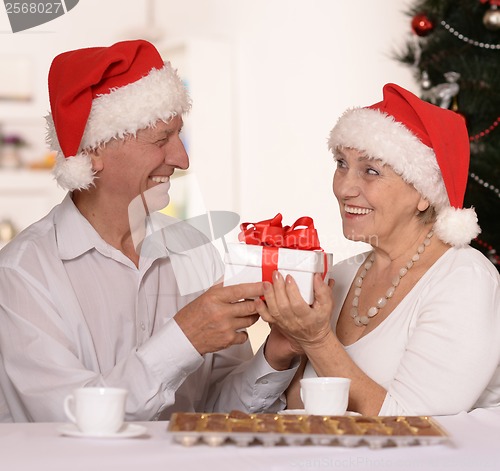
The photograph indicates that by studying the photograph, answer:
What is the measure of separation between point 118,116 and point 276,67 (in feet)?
12.2

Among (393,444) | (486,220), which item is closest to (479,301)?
(393,444)

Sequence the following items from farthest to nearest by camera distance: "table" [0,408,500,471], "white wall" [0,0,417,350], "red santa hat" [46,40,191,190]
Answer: "white wall" [0,0,417,350]
"red santa hat" [46,40,191,190]
"table" [0,408,500,471]

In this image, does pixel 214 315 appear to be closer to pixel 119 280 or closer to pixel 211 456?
pixel 119 280

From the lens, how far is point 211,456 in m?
1.14

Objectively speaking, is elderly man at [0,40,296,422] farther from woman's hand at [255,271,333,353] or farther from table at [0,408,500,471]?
table at [0,408,500,471]

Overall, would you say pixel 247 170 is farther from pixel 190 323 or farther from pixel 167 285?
pixel 190 323

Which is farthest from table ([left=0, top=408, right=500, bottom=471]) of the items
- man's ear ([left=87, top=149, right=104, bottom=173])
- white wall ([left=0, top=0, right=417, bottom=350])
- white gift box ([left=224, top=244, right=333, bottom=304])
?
white wall ([left=0, top=0, right=417, bottom=350])

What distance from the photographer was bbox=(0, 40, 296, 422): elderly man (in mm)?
1621

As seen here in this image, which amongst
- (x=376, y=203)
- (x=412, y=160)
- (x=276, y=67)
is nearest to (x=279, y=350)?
(x=376, y=203)

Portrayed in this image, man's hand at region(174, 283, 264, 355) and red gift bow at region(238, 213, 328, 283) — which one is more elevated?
red gift bow at region(238, 213, 328, 283)

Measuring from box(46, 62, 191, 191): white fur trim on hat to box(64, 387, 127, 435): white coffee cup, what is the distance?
0.76 m

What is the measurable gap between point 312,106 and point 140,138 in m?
3.51

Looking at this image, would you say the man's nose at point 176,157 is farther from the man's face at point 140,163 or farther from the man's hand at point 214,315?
the man's hand at point 214,315

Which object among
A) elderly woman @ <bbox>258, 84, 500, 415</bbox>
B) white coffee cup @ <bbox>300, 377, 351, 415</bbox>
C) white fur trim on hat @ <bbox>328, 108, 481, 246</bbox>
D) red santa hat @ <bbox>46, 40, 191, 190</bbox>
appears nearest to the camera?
white coffee cup @ <bbox>300, 377, 351, 415</bbox>
